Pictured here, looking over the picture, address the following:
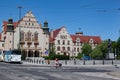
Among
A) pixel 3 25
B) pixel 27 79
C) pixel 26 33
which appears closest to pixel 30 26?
pixel 26 33

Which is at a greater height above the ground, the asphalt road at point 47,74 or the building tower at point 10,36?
the building tower at point 10,36

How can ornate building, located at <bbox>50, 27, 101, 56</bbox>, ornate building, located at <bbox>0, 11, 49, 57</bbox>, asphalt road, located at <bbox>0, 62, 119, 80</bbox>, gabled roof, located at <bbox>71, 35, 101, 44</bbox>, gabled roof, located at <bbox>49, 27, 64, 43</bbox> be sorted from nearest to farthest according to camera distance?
asphalt road, located at <bbox>0, 62, 119, 80</bbox>
ornate building, located at <bbox>0, 11, 49, 57</bbox>
ornate building, located at <bbox>50, 27, 101, 56</bbox>
gabled roof, located at <bbox>49, 27, 64, 43</bbox>
gabled roof, located at <bbox>71, 35, 101, 44</bbox>

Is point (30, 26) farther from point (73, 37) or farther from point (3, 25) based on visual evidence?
point (73, 37)

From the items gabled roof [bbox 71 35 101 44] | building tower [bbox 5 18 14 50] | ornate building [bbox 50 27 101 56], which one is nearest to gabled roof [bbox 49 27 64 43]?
ornate building [bbox 50 27 101 56]

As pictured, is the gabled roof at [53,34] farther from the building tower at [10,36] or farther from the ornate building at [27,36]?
the building tower at [10,36]

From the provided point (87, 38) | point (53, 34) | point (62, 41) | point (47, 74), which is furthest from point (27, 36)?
point (47, 74)

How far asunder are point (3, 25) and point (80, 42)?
3539cm

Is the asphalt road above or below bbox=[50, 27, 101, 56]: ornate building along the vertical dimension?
below

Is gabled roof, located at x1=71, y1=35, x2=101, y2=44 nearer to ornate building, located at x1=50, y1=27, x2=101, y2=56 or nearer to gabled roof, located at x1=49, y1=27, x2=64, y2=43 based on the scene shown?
ornate building, located at x1=50, y1=27, x2=101, y2=56

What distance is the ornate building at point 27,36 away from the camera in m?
123

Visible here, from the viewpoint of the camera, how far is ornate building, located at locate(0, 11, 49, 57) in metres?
123

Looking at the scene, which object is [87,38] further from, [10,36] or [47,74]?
[47,74]

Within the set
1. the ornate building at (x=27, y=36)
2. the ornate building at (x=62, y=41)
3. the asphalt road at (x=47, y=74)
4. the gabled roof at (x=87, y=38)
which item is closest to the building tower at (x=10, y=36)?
the ornate building at (x=27, y=36)

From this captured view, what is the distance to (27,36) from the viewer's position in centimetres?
12488
